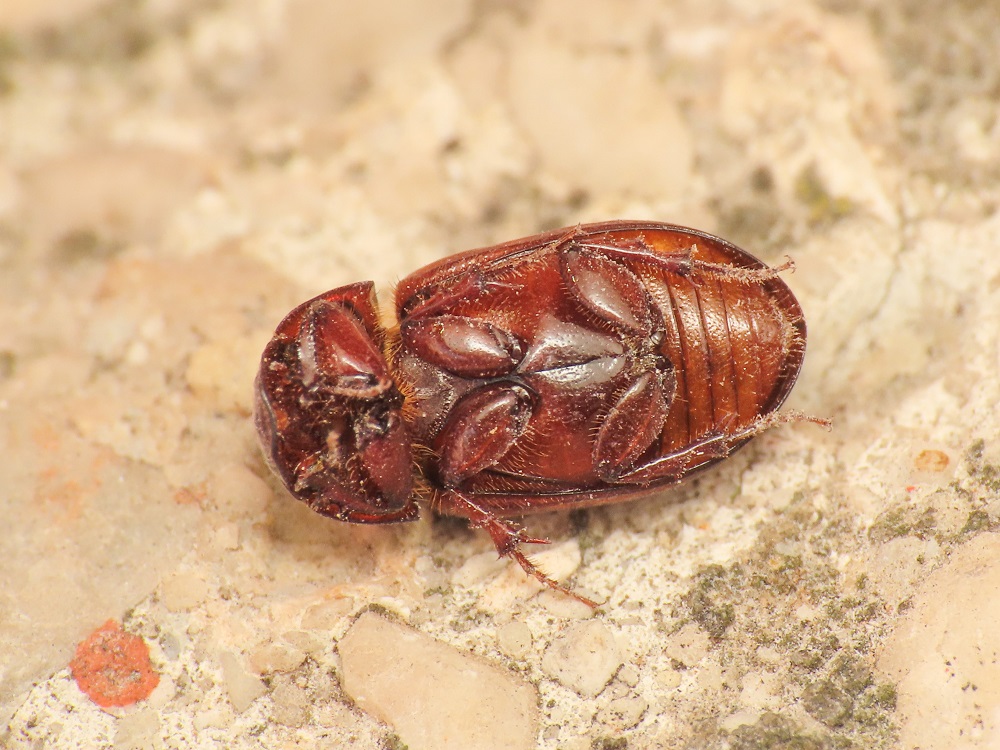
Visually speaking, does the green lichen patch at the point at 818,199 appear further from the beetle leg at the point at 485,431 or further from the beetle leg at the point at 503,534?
the beetle leg at the point at 503,534

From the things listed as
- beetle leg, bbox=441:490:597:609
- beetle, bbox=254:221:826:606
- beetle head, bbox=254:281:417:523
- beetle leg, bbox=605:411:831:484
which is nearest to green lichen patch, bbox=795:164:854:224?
beetle, bbox=254:221:826:606

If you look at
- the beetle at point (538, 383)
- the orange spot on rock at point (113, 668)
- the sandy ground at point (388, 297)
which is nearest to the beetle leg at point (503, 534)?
the beetle at point (538, 383)

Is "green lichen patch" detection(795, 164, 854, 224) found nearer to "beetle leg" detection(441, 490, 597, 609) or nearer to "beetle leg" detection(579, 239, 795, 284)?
"beetle leg" detection(579, 239, 795, 284)

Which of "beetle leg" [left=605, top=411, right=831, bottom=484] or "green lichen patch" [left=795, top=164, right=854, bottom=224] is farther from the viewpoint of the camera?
"green lichen patch" [left=795, top=164, right=854, bottom=224]

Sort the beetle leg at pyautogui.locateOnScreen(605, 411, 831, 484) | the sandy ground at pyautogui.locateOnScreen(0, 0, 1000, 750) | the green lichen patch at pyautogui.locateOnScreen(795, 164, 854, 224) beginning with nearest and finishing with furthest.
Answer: the sandy ground at pyautogui.locateOnScreen(0, 0, 1000, 750) → the beetle leg at pyautogui.locateOnScreen(605, 411, 831, 484) → the green lichen patch at pyautogui.locateOnScreen(795, 164, 854, 224)

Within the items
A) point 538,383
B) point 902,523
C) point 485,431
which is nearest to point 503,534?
point 485,431

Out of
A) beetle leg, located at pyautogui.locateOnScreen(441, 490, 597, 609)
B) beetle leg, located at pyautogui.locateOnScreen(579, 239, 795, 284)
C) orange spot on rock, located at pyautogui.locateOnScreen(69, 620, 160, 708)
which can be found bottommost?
orange spot on rock, located at pyautogui.locateOnScreen(69, 620, 160, 708)

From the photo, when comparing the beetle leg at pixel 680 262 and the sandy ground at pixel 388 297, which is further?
the beetle leg at pixel 680 262

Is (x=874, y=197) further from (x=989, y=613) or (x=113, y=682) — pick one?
(x=113, y=682)

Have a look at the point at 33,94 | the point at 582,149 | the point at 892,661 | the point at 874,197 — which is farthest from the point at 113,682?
the point at 874,197
